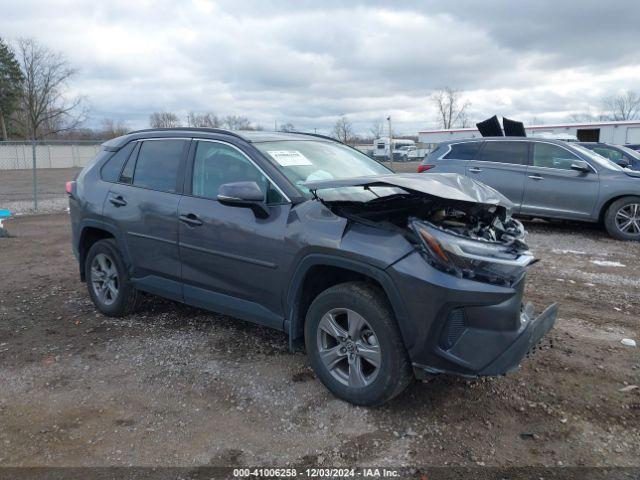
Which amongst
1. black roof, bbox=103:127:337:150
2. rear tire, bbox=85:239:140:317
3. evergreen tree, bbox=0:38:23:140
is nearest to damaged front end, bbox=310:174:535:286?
black roof, bbox=103:127:337:150

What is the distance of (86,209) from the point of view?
5.07 metres

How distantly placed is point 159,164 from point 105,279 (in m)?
1.34

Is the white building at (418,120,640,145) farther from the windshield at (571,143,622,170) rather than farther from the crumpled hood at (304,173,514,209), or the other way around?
the crumpled hood at (304,173,514,209)

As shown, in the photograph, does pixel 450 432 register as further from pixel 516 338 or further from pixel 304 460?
pixel 304 460

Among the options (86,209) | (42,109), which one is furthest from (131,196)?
(42,109)

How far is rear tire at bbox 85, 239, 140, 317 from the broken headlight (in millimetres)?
3060

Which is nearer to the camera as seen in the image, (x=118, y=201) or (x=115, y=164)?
(x=118, y=201)

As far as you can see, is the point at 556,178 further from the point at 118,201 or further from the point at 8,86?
the point at 8,86

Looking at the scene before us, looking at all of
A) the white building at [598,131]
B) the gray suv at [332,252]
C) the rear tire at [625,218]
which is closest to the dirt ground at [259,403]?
the gray suv at [332,252]

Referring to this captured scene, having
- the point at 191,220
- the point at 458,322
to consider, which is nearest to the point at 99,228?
the point at 191,220

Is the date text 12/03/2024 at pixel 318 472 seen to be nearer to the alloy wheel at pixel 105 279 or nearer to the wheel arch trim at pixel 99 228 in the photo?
the wheel arch trim at pixel 99 228

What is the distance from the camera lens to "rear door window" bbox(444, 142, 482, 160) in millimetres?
10086

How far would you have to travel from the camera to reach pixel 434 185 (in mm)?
3082

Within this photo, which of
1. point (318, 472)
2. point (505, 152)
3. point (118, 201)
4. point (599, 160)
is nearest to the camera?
point (318, 472)
